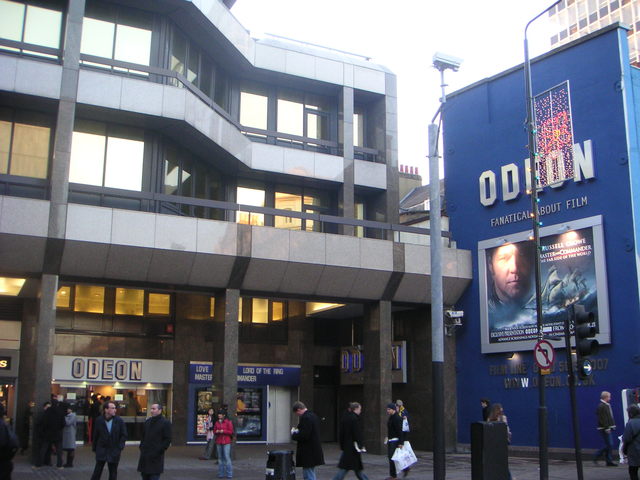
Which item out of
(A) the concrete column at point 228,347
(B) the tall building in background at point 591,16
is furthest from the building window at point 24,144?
(B) the tall building in background at point 591,16

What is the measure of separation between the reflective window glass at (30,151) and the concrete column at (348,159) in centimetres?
1070

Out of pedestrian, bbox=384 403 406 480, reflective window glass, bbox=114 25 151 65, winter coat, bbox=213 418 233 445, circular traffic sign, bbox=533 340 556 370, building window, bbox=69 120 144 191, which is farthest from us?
reflective window glass, bbox=114 25 151 65

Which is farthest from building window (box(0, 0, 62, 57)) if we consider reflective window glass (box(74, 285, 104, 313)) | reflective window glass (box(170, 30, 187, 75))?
reflective window glass (box(74, 285, 104, 313))

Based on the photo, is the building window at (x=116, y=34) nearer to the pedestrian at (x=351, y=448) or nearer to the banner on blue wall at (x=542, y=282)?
the banner on blue wall at (x=542, y=282)

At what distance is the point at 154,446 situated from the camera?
39.2ft

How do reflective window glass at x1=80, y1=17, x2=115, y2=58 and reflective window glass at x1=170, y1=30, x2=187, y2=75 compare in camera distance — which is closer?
reflective window glass at x1=80, y1=17, x2=115, y2=58

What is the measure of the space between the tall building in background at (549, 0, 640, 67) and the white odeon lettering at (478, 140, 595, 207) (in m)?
55.3

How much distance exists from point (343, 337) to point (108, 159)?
1314 centimetres

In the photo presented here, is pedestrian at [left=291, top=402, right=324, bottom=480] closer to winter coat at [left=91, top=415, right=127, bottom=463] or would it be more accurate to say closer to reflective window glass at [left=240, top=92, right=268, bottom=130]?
winter coat at [left=91, top=415, right=127, bottom=463]

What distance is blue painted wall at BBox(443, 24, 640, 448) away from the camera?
21281 millimetres

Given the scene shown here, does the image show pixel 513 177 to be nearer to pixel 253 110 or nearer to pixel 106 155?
pixel 253 110

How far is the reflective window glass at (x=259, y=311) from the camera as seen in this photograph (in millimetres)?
29594

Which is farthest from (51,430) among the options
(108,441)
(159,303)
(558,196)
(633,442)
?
(558,196)

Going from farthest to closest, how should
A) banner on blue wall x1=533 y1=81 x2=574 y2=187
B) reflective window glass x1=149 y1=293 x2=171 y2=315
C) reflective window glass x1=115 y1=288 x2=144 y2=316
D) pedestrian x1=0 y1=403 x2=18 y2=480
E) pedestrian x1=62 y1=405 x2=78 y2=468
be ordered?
1. reflective window glass x1=149 y1=293 x2=171 y2=315
2. reflective window glass x1=115 y1=288 x2=144 y2=316
3. banner on blue wall x1=533 y1=81 x2=574 y2=187
4. pedestrian x1=62 y1=405 x2=78 y2=468
5. pedestrian x1=0 y1=403 x2=18 y2=480
